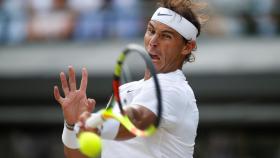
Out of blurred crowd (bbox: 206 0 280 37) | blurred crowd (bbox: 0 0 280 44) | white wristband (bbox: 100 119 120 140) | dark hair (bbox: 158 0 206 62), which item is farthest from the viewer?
blurred crowd (bbox: 0 0 280 44)

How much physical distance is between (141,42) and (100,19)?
839 millimetres

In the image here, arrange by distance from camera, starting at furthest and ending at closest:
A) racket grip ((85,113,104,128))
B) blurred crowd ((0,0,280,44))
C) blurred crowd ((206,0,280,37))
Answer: blurred crowd ((0,0,280,44)), blurred crowd ((206,0,280,37)), racket grip ((85,113,104,128))

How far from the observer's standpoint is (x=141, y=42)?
1422cm

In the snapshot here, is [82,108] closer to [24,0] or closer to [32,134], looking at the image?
[24,0]

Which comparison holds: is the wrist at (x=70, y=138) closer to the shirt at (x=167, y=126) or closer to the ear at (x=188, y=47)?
the shirt at (x=167, y=126)

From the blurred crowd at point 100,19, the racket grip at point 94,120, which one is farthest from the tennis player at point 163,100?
the blurred crowd at point 100,19

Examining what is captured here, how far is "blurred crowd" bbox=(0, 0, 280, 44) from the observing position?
13.9 metres

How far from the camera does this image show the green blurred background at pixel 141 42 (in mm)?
13969

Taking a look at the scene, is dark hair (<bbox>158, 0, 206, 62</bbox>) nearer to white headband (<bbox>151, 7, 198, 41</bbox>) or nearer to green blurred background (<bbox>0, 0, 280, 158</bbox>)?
white headband (<bbox>151, 7, 198, 41</bbox>)

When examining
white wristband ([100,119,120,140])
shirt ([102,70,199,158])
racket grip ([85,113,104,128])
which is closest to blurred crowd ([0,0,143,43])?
shirt ([102,70,199,158])

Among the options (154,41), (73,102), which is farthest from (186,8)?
(73,102)

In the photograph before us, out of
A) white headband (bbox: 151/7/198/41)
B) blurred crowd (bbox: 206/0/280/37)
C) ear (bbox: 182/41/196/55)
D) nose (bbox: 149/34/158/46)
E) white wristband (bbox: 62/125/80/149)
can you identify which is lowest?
blurred crowd (bbox: 206/0/280/37)

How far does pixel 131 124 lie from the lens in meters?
4.66

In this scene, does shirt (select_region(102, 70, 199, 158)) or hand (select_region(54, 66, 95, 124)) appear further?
hand (select_region(54, 66, 95, 124))
